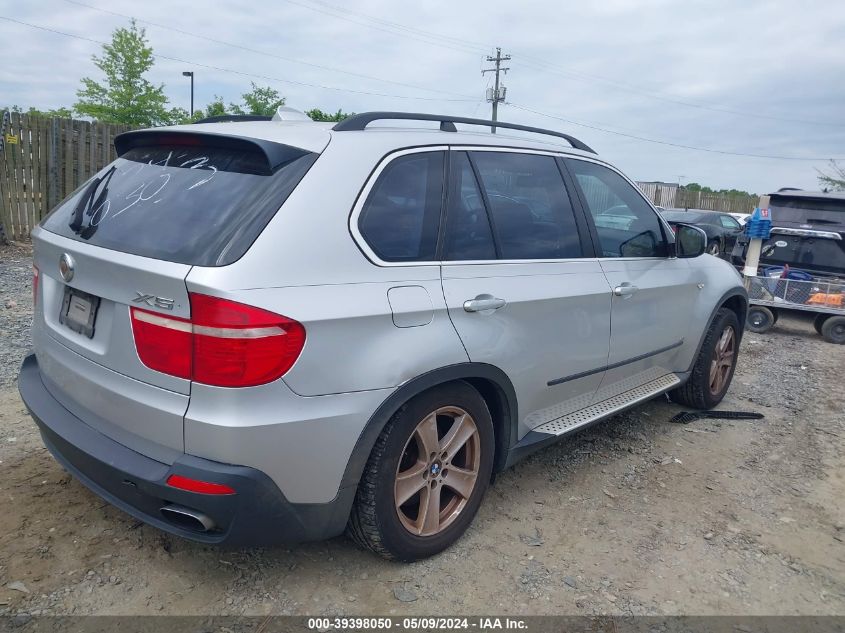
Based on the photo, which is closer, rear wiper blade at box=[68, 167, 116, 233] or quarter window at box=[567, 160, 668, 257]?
rear wiper blade at box=[68, 167, 116, 233]

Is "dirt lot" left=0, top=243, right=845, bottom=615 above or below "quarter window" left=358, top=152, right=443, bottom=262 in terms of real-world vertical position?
below

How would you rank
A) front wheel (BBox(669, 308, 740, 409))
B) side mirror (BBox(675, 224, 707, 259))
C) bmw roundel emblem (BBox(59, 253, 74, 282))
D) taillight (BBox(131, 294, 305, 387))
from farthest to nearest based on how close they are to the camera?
front wheel (BBox(669, 308, 740, 409))
side mirror (BBox(675, 224, 707, 259))
bmw roundel emblem (BBox(59, 253, 74, 282))
taillight (BBox(131, 294, 305, 387))

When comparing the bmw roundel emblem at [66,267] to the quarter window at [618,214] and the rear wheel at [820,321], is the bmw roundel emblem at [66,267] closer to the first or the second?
the quarter window at [618,214]

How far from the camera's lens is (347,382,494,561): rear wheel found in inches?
99.3

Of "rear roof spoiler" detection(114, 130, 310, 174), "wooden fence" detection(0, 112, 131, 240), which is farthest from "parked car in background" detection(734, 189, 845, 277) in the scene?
"wooden fence" detection(0, 112, 131, 240)

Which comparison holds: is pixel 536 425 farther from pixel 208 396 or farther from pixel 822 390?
pixel 822 390

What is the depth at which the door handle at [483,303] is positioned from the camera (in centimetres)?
271

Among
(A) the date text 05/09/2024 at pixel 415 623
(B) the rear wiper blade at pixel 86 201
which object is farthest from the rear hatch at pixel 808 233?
(B) the rear wiper blade at pixel 86 201

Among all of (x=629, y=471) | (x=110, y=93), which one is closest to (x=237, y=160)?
(x=629, y=471)

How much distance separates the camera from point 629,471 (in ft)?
12.9

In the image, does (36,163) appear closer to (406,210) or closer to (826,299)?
(406,210)

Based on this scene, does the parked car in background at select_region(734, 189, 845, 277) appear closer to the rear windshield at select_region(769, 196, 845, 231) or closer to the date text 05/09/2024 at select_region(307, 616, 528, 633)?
the rear windshield at select_region(769, 196, 845, 231)

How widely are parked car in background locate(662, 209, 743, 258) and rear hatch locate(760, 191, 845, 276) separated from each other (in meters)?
4.98

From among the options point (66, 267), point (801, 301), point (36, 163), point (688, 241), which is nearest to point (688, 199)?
point (801, 301)
